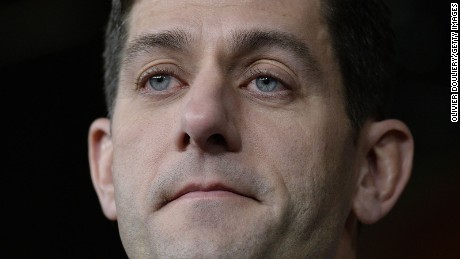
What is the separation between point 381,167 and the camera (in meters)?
2.54

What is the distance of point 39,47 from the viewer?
328 centimetres

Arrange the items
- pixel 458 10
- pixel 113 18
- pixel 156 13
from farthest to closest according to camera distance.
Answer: pixel 458 10 → pixel 113 18 → pixel 156 13

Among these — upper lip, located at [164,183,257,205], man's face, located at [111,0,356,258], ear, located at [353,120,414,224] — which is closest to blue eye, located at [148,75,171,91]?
man's face, located at [111,0,356,258]

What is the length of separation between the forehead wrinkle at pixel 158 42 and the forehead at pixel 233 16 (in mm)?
16

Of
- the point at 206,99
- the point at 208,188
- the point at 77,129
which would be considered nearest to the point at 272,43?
the point at 206,99

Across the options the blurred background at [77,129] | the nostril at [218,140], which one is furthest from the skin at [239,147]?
the blurred background at [77,129]

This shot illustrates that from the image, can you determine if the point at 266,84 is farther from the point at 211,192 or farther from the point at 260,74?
the point at 211,192

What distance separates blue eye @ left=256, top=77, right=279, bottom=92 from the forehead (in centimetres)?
13

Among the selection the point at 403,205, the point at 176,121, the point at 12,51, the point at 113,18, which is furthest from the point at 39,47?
the point at 403,205

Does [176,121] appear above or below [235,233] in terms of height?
above

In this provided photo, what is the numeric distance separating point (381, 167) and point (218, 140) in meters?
0.59

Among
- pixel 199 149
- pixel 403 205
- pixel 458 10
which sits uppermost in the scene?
pixel 458 10

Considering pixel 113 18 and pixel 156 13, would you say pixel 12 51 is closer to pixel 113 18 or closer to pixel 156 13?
pixel 113 18

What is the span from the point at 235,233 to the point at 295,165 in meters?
0.24
